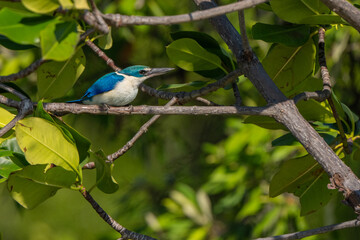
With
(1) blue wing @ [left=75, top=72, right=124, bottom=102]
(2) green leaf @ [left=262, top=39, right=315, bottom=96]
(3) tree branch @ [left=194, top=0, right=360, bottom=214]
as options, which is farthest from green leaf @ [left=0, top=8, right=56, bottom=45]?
(1) blue wing @ [left=75, top=72, right=124, bottom=102]

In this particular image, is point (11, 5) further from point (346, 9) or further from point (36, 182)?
point (346, 9)

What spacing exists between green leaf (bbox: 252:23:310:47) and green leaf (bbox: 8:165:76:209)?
25.9 inches

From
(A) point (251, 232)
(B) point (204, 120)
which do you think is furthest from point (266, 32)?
(B) point (204, 120)

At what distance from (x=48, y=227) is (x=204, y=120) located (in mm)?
2799

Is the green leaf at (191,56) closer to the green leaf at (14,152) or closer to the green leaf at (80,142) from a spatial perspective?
the green leaf at (80,142)

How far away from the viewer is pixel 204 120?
15.4ft

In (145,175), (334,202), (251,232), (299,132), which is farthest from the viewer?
(145,175)

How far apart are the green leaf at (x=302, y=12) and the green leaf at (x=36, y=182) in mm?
682

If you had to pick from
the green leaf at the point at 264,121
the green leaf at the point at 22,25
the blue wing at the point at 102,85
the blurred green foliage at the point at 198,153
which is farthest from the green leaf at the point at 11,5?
the blurred green foliage at the point at 198,153

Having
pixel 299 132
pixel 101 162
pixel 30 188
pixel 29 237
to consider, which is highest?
pixel 299 132

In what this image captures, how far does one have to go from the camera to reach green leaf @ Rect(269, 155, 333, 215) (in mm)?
1594

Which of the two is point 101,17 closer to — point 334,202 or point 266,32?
point 266,32

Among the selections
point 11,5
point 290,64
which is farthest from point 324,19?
point 11,5

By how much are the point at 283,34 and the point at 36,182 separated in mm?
789
